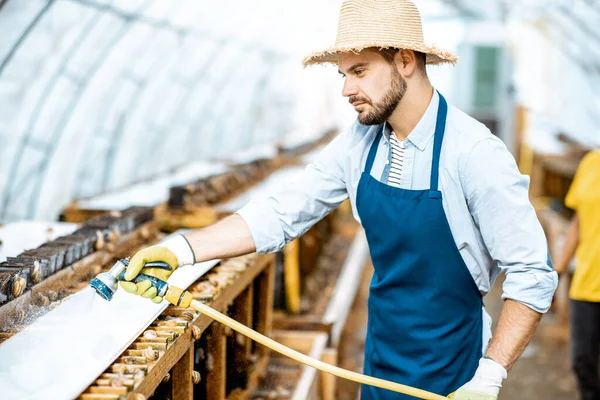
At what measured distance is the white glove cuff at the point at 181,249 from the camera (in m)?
2.37

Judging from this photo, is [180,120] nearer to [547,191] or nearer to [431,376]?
[547,191]

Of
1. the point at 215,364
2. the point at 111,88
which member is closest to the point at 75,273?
the point at 215,364

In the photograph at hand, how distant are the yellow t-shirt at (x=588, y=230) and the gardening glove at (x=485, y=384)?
2.36 metres

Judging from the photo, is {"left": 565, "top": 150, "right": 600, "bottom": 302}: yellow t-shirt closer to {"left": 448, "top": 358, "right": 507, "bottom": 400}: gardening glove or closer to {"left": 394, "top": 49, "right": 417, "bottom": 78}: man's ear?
{"left": 448, "top": 358, "right": 507, "bottom": 400}: gardening glove

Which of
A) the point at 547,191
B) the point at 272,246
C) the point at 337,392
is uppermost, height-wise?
the point at 272,246

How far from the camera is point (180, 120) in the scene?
1135 cm

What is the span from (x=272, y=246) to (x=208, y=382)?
0.63 meters

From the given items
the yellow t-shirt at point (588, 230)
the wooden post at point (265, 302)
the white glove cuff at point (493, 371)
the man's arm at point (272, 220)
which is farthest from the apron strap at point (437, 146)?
the yellow t-shirt at point (588, 230)

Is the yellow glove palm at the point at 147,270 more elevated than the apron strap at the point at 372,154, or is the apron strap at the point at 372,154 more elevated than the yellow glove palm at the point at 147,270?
the apron strap at the point at 372,154

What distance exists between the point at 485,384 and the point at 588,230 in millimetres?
2599

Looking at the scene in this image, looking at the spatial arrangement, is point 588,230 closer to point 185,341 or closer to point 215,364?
point 215,364

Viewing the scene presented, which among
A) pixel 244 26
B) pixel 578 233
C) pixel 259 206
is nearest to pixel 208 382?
pixel 259 206

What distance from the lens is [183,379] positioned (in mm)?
2416

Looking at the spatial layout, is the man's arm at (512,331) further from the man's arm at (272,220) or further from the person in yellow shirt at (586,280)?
the person in yellow shirt at (586,280)
